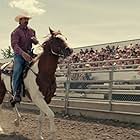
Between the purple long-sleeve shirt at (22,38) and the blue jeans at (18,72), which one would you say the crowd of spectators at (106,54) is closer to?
the purple long-sleeve shirt at (22,38)

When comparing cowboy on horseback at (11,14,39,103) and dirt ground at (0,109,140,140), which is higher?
cowboy on horseback at (11,14,39,103)

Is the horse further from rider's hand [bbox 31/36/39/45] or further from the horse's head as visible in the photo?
rider's hand [bbox 31/36/39/45]

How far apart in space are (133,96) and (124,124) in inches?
45.6

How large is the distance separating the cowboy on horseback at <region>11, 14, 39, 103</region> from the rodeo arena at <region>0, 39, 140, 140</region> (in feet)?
2.63

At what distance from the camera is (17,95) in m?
9.48

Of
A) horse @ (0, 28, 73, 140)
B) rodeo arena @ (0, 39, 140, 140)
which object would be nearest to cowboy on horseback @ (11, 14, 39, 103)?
horse @ (0, 28, 73, 140)

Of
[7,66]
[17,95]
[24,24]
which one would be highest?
[24,24]

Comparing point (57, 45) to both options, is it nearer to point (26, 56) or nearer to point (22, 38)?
point (26, 56)

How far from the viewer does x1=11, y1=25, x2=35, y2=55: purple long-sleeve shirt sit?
9398 mm

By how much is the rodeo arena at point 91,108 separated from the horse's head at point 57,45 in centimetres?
41

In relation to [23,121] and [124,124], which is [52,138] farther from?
[23,121]

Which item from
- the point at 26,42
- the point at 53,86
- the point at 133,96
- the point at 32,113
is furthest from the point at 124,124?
the point at 32,113

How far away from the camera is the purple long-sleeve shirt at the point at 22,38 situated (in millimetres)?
9398

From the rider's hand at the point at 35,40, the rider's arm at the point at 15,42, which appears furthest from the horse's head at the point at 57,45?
the rider's arm at the point at 15,42
